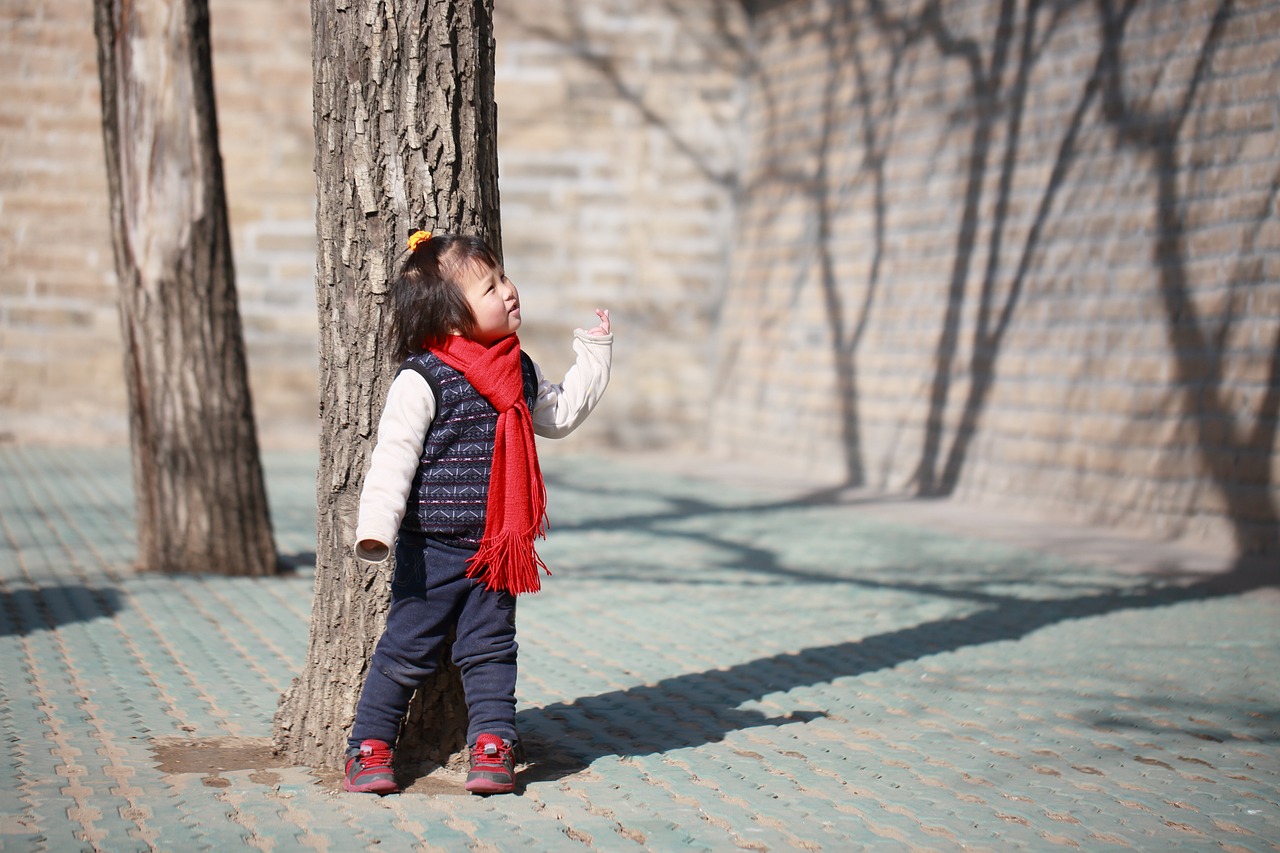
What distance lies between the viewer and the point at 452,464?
328 centimetres

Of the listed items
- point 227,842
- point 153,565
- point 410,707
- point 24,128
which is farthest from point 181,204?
point 24,128

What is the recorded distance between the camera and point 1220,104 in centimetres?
771

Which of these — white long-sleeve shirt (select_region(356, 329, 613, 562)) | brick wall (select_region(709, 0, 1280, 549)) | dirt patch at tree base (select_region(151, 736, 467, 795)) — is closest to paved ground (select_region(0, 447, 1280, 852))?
dirt patch at tree base (select_region(151, 736, 467, 795))

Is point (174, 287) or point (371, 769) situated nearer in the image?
point (371, 769)

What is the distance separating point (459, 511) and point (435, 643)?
0.34 meters

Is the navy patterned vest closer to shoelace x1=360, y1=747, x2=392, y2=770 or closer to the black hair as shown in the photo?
the black hair

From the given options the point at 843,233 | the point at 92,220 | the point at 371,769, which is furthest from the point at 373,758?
the point at 92,220

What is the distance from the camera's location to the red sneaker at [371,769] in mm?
3271

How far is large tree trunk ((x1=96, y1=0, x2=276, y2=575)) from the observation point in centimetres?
638

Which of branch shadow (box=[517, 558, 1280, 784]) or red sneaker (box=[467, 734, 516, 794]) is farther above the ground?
red sneaker (box=[467, 734, 516, 794])

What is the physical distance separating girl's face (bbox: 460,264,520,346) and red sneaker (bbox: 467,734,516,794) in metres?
0.99

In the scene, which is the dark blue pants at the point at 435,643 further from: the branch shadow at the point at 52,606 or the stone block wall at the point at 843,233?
the stone block wall at the point at 843,233

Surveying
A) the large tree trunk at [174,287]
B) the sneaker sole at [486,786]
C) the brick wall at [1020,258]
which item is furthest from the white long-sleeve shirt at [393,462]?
the brick wall at [1020,258]

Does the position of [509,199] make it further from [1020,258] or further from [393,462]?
[393,462]
